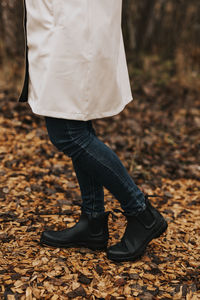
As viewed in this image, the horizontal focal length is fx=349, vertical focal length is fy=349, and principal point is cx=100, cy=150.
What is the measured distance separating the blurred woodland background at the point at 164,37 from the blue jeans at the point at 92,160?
4651 millimetres

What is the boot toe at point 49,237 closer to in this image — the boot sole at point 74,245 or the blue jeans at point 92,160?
the boot sole at point 74,245

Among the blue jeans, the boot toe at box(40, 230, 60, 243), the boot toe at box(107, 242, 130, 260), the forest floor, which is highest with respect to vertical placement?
the blue jeans

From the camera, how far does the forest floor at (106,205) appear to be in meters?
1.97

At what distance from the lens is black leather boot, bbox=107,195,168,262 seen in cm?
209

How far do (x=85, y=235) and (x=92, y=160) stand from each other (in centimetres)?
59

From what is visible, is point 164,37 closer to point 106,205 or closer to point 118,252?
point 106,205

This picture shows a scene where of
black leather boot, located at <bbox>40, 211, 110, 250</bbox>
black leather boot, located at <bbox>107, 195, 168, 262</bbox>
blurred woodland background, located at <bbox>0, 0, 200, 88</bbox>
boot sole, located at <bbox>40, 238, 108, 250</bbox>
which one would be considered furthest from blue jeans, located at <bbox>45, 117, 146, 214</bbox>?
blurred woodland background, located at <bbox>0, 0, 200, 88</bbox>

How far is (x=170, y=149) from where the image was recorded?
4.33 metres

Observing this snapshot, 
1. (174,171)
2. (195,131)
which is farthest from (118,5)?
(195,131)

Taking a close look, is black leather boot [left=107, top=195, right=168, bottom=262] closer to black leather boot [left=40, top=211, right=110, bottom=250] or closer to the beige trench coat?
black leather boot [left=40, top=211, right=110, bottom=250]

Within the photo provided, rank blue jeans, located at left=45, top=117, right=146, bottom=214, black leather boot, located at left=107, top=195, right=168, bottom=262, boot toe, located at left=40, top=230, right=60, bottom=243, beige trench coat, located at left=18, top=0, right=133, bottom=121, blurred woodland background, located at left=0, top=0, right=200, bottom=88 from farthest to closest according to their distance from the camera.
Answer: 1. blurred woodland background, located at left=0, top=0, right=200, bottom=88
2. boot toe, located at left=40, top=230, right=60, bottom=243
3. black leather boot, located at left=107, top=195, right=168, bottom=262
4. blue jeans, located at left=45, top=117, right=146, bottom=214
5. beige trench coat, located at left=18, top=0, right=133, bottom=121

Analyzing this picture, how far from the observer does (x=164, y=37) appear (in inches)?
275

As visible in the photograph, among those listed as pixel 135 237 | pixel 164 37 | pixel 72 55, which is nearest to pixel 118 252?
pixel 135 237

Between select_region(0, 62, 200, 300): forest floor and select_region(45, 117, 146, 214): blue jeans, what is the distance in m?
0.44
